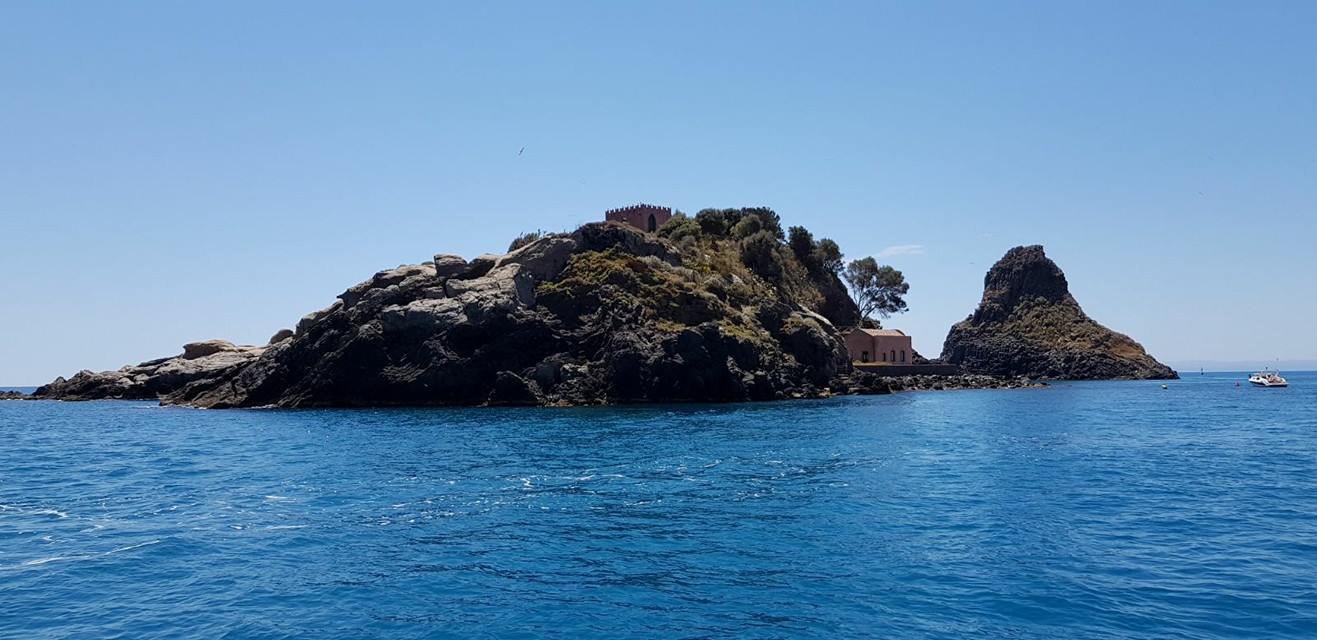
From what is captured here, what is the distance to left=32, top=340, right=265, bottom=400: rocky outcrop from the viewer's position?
4363 inches

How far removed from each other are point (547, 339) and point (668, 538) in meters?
62.3

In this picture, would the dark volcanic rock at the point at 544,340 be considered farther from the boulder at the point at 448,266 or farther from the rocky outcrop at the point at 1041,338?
the rocky outcrop at the point at 1041,338

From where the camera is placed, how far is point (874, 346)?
127 m

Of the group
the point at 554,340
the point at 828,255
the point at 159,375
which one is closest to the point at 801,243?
the point at 828,255

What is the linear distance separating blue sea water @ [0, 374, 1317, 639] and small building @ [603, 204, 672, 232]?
81946 millimetres

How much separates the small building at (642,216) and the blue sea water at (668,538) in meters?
81.9

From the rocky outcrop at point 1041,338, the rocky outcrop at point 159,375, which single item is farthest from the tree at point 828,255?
the rocky outcrop at point 159,375

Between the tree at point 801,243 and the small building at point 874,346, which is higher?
the tree at point 801,243

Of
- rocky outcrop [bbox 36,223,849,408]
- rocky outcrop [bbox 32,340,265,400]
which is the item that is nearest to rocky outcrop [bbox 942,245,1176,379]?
rocky outcrop [bbox 36,223,849,408]

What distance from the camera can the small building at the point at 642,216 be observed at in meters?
129

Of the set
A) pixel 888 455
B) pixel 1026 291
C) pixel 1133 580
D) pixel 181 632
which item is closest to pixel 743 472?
pixel 888 455

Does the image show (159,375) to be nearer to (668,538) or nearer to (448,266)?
(448,266)

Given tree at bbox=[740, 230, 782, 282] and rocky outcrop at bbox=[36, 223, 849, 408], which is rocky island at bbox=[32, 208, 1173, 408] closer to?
rocky outcrop at bbox=[36, 223, 849, 408]

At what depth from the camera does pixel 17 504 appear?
31.1 m
